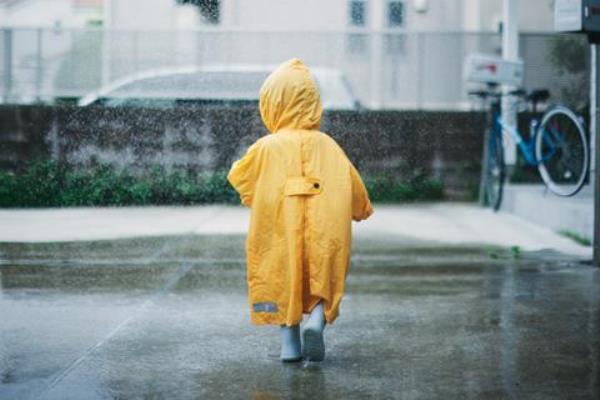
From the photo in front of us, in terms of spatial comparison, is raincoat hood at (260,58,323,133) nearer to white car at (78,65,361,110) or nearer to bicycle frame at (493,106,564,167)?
bicycle frame at (493,106,564,167)

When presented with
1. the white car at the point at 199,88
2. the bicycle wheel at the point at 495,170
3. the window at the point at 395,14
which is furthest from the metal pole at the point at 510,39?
the window at the point at 395,14

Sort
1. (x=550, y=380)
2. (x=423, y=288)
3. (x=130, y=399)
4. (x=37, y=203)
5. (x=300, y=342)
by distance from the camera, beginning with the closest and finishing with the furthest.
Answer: (x=130, y=399), (x=550, y=380), (x=300, y=342), (x=423, y=288), (x=37, y=203)

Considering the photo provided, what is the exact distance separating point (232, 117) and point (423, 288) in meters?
6.23

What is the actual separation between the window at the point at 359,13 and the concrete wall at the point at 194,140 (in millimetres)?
1985

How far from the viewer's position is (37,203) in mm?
12031

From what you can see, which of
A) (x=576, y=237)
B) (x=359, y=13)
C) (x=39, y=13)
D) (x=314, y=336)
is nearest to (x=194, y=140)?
(x=359, y=13)

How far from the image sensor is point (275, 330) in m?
5.92

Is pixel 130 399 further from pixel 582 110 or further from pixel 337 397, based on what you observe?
pixel 582 110

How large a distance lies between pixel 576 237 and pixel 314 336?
4903mm

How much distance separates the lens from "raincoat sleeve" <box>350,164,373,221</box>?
205 inches

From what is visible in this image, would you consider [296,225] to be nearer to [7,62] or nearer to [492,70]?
[492,70]

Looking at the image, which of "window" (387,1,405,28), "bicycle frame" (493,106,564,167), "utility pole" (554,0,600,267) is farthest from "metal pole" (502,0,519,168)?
"utility pole" (554,0,600,267)

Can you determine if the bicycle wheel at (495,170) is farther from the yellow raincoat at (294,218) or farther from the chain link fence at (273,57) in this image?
the yellow raincoat at (294,218)

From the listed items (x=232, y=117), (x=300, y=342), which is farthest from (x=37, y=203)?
(x=300, y=342)
